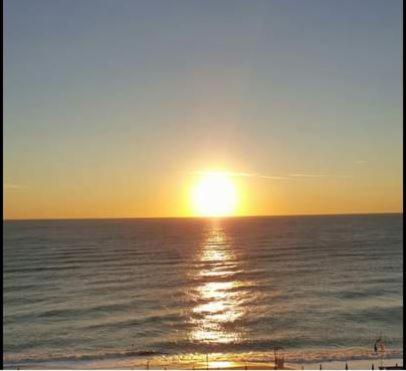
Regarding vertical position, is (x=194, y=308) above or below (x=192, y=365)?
above

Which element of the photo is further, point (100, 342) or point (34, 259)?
point (34, 259)

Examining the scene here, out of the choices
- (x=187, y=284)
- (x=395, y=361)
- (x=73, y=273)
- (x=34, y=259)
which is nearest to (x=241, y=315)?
(x=395, y=361)

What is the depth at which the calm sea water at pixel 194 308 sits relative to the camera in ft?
94.3

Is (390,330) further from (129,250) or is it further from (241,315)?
(129,250)

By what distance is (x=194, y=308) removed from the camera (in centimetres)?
4169

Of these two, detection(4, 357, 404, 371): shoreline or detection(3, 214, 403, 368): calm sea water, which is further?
detection(3, 214, 403, 368): calm sea water

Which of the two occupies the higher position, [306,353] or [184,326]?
[184,326]

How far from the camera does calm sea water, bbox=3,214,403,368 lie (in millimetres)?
28750

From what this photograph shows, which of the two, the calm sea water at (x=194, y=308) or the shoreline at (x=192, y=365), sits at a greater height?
the calm sea water at (x=194, y=308)

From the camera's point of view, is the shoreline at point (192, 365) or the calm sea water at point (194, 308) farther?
the calm sea water at point (194, 308)

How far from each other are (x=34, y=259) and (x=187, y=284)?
30771 mm

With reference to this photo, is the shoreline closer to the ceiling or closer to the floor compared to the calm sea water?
closer to the floor

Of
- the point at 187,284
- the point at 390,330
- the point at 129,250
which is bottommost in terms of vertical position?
the point at 390,330

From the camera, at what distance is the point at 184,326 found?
113ft
